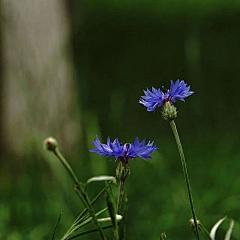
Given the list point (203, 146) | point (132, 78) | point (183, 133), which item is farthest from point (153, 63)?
point (203, 146)

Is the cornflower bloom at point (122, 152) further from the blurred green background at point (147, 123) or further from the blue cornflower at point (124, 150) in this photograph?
the blurred green background at point (147, 123)

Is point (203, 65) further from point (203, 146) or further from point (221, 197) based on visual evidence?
point (221, 197)

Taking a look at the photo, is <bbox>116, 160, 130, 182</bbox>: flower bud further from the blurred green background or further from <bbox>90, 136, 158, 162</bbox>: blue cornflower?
the blurred green background

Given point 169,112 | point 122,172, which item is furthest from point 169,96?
point 122,172

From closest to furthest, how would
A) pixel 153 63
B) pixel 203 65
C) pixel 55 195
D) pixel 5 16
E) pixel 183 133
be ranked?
pixel 55 195 → pixel 5 16 → pixel 183 133 → pixel 203 65 → pixel 153 63

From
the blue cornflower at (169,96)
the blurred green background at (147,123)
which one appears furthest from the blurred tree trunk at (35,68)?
the blue cornflower at (169,96)
